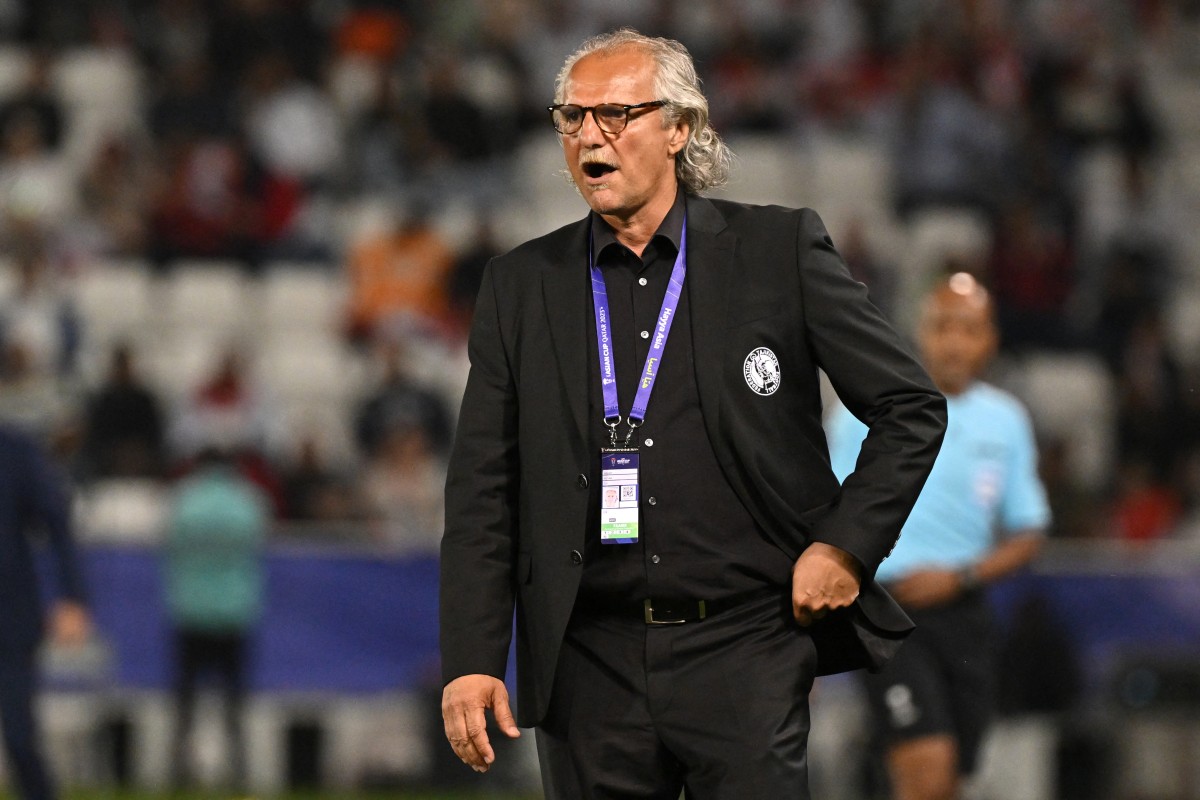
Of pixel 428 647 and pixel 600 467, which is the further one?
pixel 428 647

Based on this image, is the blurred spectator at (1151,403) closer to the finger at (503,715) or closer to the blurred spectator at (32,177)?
the blurred spectator at (32,177)

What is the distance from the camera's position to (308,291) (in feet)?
48.6

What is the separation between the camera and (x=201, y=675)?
11.4m

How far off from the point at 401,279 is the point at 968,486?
7784 millimetres

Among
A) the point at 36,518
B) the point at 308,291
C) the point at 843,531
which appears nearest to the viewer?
the point at 843,531

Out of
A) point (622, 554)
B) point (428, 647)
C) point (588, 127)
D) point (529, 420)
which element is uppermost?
point (588, 127)

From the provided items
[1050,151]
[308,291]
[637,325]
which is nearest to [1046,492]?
[1050,151]

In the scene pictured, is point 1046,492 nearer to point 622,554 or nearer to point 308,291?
point 308,291

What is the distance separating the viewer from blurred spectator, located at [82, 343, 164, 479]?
13094 millimetres

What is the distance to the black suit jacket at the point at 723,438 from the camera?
411cm

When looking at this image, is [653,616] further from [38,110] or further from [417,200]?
[38,110]

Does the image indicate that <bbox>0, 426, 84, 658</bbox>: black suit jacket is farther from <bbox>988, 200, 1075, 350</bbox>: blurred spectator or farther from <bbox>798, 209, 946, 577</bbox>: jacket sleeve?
<bbox>988, 200, 1075, 350</bbox>: blurred spectator

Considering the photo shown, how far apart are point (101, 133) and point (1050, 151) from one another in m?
7.65

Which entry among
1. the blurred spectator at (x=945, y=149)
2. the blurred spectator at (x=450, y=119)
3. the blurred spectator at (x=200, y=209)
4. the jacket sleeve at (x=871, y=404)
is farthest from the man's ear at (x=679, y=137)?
the blurred spectator at (x=945, y=149)
